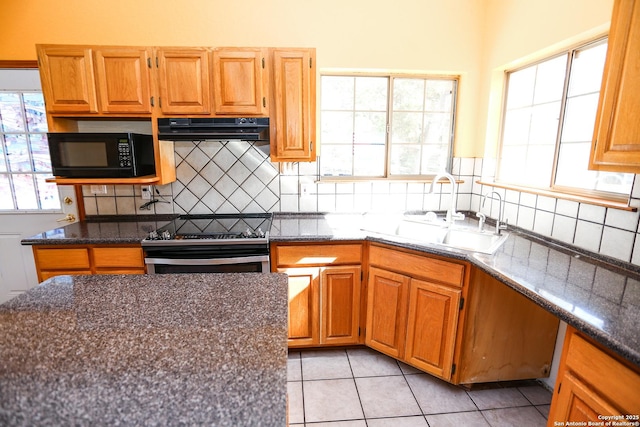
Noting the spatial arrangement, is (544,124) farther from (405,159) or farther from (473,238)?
(405,159)

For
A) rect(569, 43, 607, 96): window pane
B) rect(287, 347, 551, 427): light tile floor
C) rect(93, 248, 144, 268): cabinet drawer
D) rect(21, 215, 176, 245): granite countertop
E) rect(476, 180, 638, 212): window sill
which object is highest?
rect(569, 43, 607, 96): window pane

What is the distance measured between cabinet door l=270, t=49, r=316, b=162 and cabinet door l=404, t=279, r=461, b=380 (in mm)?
1173

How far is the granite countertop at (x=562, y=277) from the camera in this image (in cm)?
100

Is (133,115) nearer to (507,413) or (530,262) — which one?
(530,262)

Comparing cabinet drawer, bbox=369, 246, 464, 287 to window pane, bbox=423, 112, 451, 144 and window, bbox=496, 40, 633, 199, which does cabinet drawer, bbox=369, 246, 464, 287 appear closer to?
window, bbox=496, 40, 633, 199

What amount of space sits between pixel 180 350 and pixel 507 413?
1857 mm

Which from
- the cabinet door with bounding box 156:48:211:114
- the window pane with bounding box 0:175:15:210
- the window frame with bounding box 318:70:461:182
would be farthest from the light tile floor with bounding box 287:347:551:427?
the window pane with bounding box 0:175:15:210

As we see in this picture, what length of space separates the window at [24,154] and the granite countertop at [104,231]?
0.47 meters

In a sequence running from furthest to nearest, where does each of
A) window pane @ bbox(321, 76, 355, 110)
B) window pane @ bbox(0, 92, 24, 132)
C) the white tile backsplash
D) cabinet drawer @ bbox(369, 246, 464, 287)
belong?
window pane @ bbox(321, 76, 355, 110) → window pane @ bbox(0, 92, 24, 132) → cabinet drawer @ bbox(369, 246, 464, 287) → the white tile backsplash

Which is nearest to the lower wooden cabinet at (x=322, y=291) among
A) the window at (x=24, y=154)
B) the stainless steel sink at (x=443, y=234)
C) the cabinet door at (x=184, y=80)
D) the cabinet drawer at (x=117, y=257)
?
the stainless steel sink at (x=443, y=234)

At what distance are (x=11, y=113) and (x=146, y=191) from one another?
1173 mm

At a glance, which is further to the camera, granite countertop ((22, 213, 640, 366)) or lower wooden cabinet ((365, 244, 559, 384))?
lower wooden cabinet ((365, 244, 559, 384))

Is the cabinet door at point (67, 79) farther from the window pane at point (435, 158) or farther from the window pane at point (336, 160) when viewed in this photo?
the window pane at point (435, 158)

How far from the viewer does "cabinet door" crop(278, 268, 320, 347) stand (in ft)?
6.85
